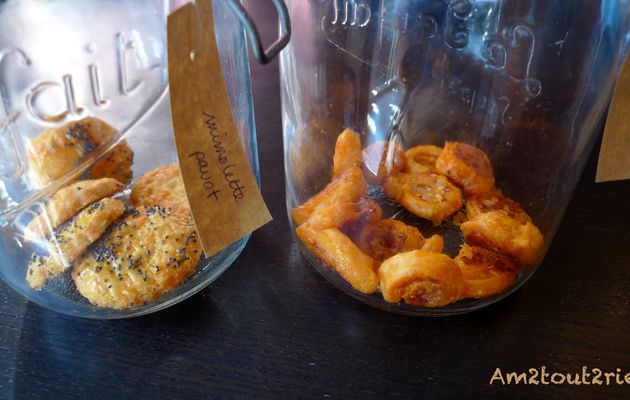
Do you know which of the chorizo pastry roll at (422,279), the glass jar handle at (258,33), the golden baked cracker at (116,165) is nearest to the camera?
the glass jar handle at (258,33)

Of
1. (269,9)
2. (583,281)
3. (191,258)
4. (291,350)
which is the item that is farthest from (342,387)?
(269,9)

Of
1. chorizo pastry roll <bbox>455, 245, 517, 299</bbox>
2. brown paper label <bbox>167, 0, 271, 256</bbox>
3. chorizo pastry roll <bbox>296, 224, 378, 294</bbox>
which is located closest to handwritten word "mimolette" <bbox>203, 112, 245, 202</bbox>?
brown paper label <bbox>167, 0, 271, 256</bbox>

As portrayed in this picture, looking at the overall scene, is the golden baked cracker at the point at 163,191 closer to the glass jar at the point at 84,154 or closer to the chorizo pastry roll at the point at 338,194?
the glass jar at the point at 84,154

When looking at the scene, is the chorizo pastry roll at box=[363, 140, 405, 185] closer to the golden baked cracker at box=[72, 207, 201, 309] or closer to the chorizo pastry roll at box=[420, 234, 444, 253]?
the chorizo pastry roll at box=[420, 234, 444, 253]

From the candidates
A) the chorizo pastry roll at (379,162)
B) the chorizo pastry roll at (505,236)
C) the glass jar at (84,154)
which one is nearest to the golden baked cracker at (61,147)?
the glass jar at (84,154)

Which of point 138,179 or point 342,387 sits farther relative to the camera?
point 138,179

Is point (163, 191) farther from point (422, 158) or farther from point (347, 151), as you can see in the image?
point (422, 158)

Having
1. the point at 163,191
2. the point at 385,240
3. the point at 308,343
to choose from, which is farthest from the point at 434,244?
the point at 163,191

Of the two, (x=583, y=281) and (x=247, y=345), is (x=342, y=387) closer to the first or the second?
(x=247, y=345)
